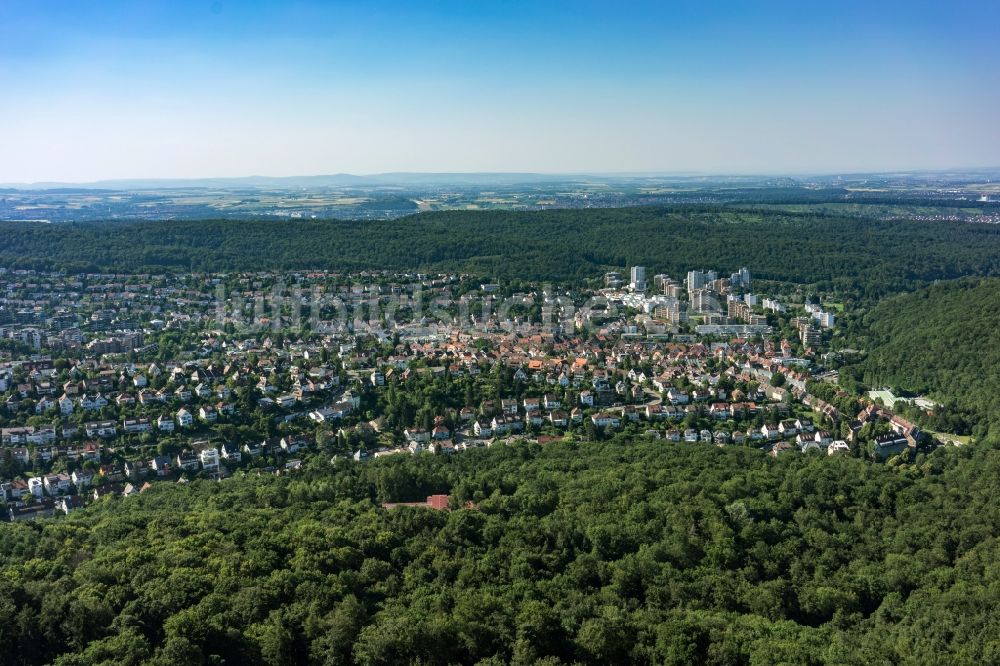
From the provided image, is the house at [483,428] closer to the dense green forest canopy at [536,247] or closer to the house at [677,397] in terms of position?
the house at [677,397]

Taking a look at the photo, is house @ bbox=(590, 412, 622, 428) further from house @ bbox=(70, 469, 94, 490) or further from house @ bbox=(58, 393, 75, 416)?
house @ bbox=(58, 393, 75, 416)

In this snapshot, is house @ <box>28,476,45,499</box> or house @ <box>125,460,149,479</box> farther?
house @ <box>125,460,149,479</box>

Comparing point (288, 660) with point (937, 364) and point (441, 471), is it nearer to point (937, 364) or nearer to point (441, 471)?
point (441, 471)

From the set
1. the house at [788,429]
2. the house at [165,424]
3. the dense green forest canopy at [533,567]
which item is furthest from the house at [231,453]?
the house at [788,429]

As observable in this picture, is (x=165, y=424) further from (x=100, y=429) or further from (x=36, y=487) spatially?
(x=36, y=487)

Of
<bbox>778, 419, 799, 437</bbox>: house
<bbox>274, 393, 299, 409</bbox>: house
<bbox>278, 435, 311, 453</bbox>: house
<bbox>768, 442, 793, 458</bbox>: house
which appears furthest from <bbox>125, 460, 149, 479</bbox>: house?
<bbox>778, 419, 799, 437</bbox>: house

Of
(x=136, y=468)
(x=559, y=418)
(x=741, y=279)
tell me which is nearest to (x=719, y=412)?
(x=559, y=418)

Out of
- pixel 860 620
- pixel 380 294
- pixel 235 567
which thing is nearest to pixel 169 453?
pixel 235 567
